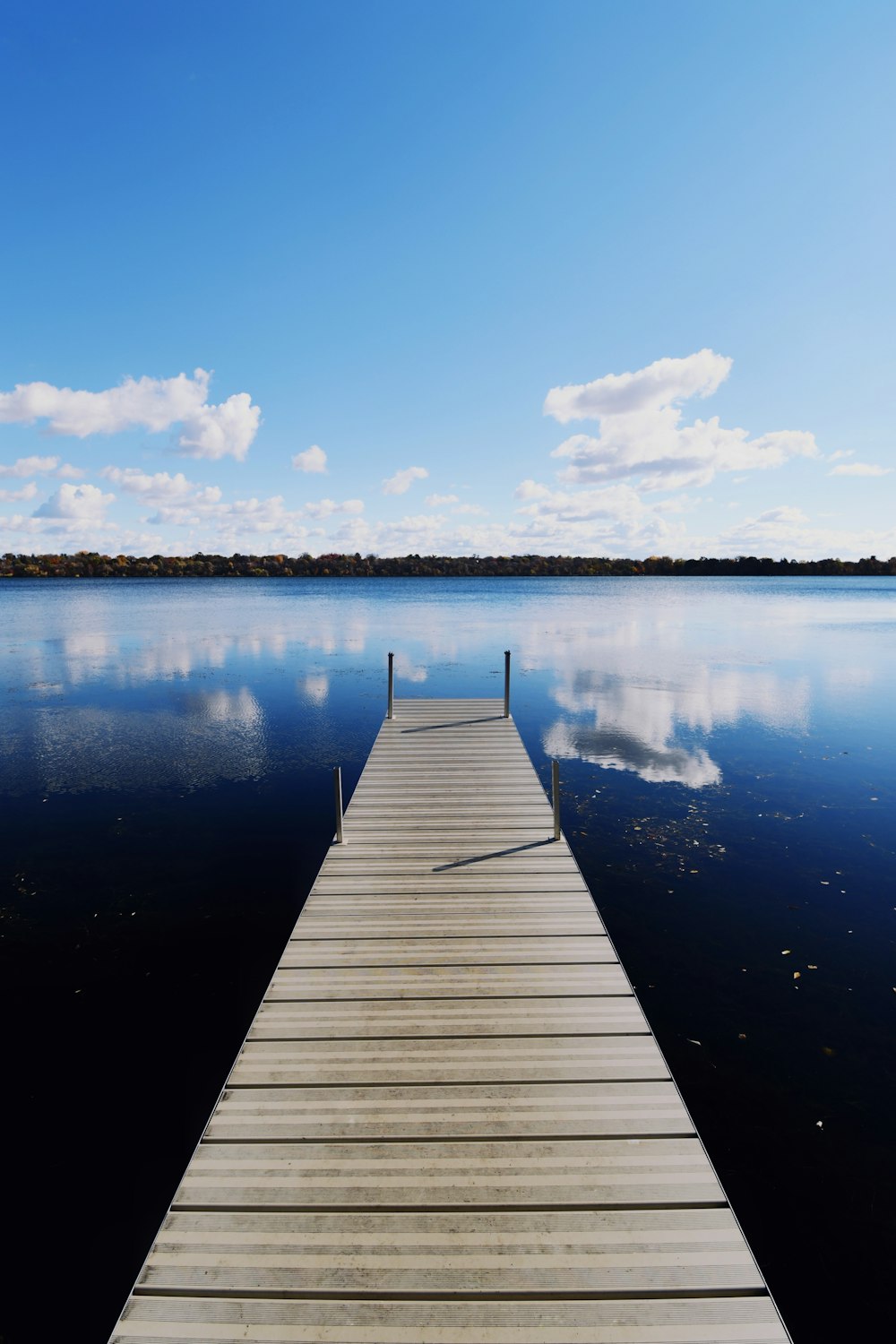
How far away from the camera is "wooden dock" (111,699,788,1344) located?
3.02 m

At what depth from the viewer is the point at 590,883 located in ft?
30.3

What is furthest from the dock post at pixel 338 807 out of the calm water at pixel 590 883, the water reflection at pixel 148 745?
the water reflection at pixel 148 745

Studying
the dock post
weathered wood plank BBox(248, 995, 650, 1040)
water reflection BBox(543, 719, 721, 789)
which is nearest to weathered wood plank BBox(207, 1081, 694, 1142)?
weathered wood plank BBox(248, 995, 650, 1040)

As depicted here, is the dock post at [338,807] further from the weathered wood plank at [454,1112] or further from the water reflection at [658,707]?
the water reflection at [658,707]

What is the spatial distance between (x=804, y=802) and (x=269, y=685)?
1905 cm

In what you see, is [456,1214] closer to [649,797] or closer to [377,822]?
[377,822]

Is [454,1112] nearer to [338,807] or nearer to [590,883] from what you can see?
[338,807]

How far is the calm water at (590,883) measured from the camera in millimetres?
4707

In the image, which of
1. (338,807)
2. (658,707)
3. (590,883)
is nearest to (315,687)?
(658,707)

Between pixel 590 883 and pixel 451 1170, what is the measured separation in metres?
5.93

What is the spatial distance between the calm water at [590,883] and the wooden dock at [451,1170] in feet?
3.76

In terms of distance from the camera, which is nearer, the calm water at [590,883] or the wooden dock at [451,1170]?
the wooden dock at [451,1170]

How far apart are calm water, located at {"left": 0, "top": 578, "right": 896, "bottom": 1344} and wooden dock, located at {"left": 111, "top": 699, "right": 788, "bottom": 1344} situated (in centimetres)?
115

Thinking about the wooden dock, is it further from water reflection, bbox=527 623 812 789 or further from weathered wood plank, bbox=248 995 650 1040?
water reflection, bbox=527 623 812 789
